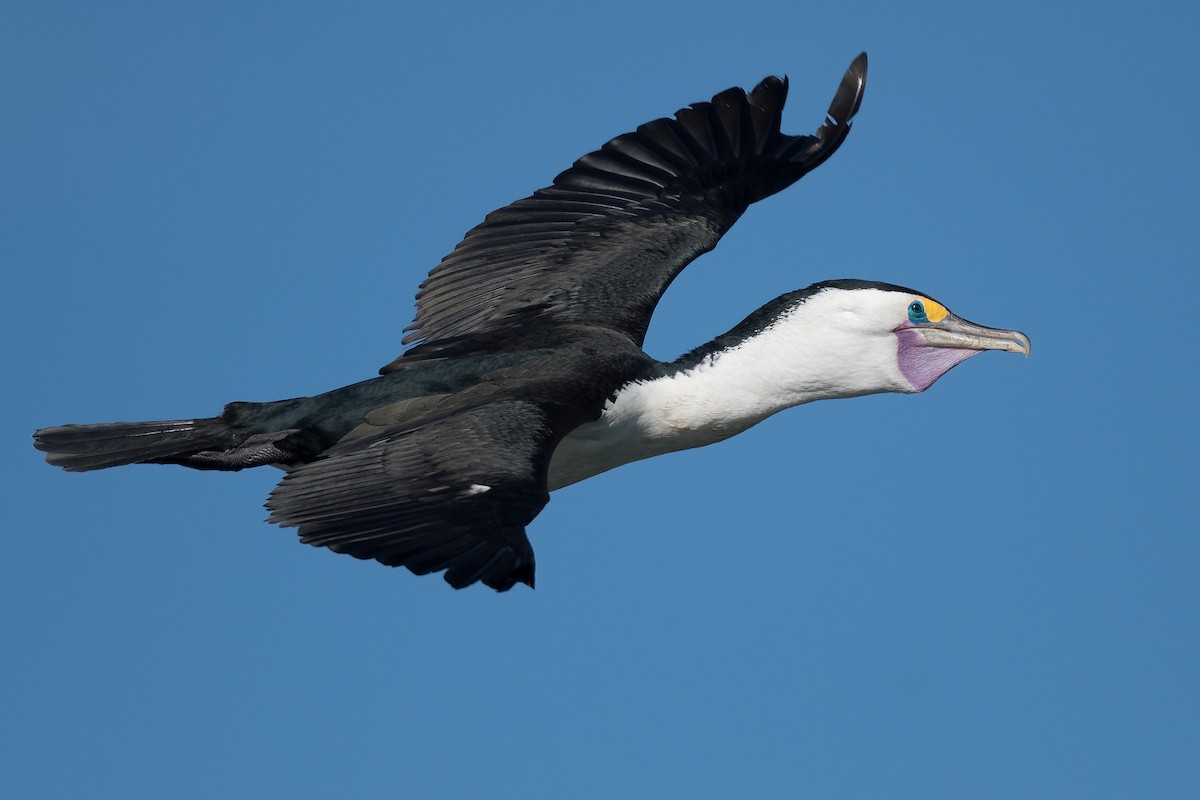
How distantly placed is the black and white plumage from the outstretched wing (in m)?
0.01

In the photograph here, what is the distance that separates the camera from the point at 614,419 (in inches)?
358

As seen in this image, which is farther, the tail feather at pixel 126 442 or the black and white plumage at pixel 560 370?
the tail feather at pixel 126 442

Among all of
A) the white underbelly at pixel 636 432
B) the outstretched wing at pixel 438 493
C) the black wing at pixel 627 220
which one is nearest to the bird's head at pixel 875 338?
the white underbelly at pixel 636 432

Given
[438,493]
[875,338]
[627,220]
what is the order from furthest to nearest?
[627,220] → [875,338] → [438,493]

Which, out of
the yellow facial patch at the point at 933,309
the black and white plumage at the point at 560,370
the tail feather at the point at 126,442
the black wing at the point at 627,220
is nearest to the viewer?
the black and white plumage at the point at 560,370

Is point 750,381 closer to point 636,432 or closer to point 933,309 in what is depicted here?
point 636,432

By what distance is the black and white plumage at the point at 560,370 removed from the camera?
775cm

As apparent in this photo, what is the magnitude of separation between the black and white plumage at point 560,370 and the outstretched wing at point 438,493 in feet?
0.04

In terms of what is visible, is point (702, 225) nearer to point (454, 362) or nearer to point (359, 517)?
point (454, 362)

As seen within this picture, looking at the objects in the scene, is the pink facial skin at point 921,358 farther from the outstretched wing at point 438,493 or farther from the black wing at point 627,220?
the outstretched wing at point 438,493

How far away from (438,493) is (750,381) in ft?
7.37

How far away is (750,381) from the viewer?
932 centimetres

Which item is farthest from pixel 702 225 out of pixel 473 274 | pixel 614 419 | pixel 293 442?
pixel 293 442

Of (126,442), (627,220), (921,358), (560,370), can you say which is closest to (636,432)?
(560,370)
